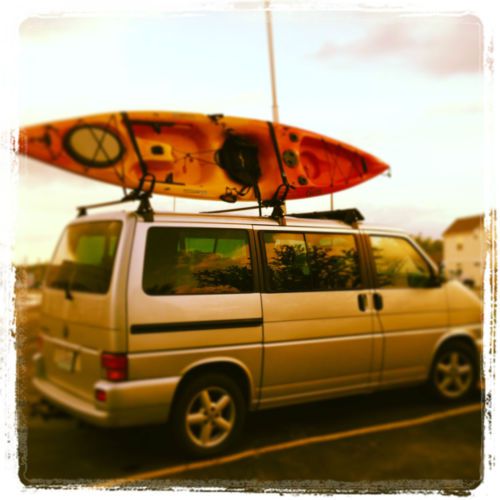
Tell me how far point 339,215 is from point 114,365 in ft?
3.78

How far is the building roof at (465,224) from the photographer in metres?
2.47

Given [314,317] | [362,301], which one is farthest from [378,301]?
[314,317]

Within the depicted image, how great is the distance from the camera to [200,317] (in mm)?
2256

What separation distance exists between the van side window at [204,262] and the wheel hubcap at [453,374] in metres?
2.62

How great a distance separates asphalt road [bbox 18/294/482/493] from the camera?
2756 millimetres

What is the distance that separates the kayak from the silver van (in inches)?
6.9

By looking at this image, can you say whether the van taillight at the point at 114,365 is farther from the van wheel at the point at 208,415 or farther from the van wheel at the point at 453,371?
the van wheel at the point at 453,371

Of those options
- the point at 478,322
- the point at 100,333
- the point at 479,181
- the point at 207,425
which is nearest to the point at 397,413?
the point at 478,322

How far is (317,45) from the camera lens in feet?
7.37

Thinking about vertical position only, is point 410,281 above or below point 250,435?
above

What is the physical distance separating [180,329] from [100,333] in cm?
33

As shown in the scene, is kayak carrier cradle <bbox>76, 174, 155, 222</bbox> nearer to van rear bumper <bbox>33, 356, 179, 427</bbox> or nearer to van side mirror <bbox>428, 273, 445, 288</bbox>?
van rear bumper <bbox>33, 356, 179, 427</bbox>

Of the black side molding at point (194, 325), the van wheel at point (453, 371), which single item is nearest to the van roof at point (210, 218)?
the black side molding at point (194, 325)

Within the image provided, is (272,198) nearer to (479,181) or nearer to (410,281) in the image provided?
(479,181)
